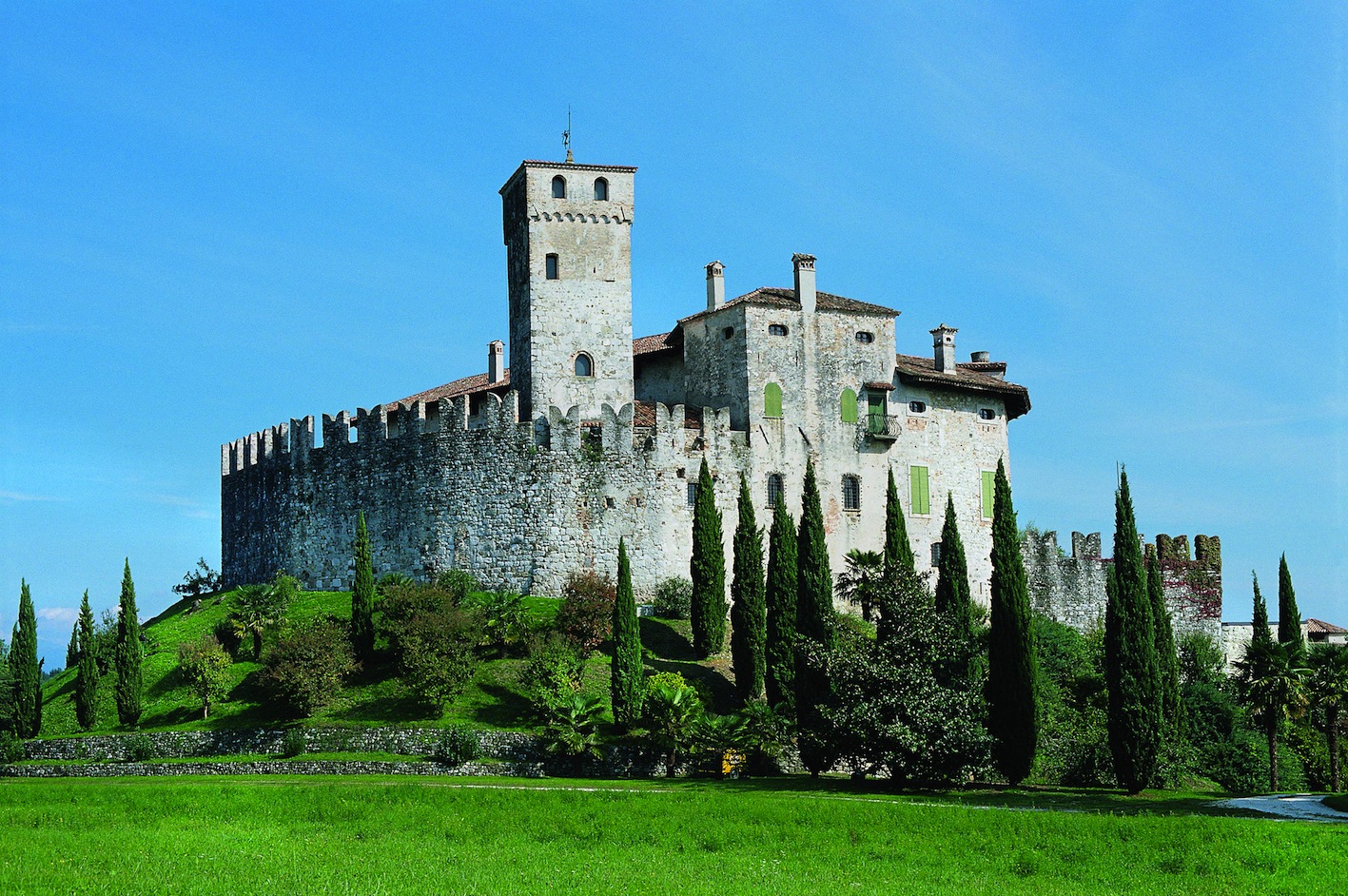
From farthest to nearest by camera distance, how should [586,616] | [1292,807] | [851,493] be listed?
[851,493] → [586,616] → [1292,807]

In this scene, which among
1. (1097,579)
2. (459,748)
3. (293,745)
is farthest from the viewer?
(1097,579)

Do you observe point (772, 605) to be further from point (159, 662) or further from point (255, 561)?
point (255, 561)

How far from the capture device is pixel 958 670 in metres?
42.2

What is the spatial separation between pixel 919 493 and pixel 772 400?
8.23 m

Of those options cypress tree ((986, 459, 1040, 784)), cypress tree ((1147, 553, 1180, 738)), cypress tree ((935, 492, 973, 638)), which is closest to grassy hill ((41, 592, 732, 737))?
cypress tree ((935, 492, 973, 638))

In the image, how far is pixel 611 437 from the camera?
5941cm

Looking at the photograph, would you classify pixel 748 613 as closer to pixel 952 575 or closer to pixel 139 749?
pixel 952 575

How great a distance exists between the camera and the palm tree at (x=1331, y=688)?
47.6 metres

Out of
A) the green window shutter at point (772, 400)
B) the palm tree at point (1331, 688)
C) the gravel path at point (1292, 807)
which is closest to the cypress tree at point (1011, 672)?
the gravel path at point (1292, 807)

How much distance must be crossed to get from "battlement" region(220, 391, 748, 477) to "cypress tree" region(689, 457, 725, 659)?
483cm

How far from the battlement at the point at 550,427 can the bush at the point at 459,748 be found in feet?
55.8

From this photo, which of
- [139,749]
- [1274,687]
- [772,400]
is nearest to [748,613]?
[772,400]

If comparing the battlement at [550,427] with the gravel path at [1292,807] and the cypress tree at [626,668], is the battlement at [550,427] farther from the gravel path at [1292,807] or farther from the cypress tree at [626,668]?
the gravel path at [1292,807]

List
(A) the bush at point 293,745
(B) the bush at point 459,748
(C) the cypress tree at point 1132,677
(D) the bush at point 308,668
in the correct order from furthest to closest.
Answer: (D) the bush at point 308,668
(A) the bush at point 293,745
(B) the bush at point 459,748
(C) the cypress tree at point 1132,677
